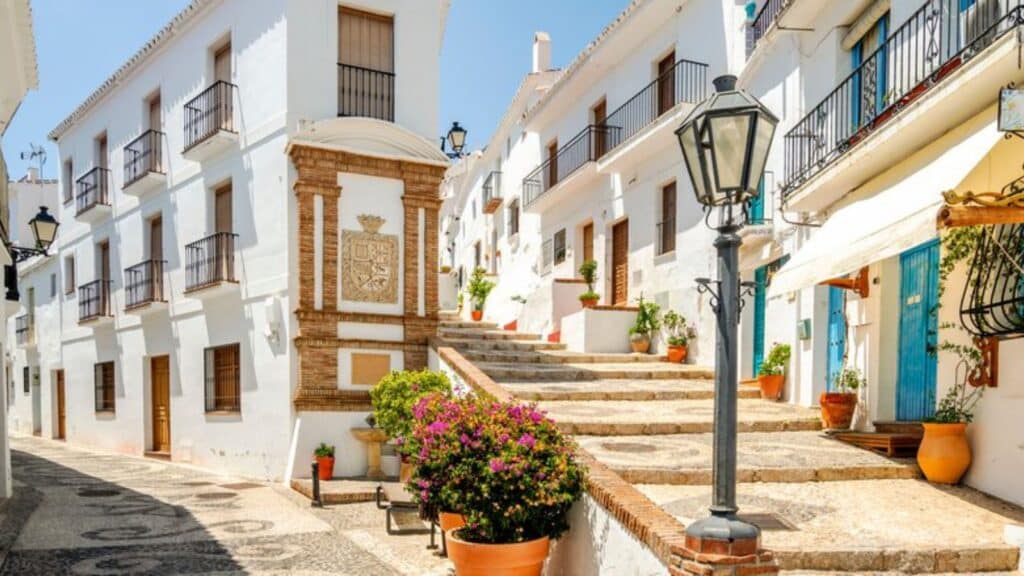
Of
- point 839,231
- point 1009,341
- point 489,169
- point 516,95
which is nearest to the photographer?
point 1009,341

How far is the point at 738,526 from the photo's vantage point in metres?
3.75

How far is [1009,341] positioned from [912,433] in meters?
1.70

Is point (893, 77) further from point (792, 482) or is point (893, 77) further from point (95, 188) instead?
point (95, 188)

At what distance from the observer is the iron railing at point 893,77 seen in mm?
6812

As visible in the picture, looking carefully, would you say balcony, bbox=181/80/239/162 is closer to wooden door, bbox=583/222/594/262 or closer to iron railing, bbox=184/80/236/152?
iron railing, bbox=184/80/236/152

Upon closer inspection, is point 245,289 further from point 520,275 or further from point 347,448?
point 520,275

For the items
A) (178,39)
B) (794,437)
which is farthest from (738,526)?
(178,39)

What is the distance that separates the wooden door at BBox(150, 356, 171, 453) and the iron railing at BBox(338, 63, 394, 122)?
23.7 feet

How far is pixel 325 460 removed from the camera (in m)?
11.5

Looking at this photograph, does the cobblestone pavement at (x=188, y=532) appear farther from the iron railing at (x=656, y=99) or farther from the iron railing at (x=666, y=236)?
the iron railing at (x=656, y=99)

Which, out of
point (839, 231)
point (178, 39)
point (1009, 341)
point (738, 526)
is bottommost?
point (738, 526)

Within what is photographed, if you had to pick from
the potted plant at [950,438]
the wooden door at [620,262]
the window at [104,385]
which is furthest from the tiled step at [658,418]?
the window at [104,385]

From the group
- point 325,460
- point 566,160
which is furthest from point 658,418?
point 566,160

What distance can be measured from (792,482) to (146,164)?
1458 centimetres
